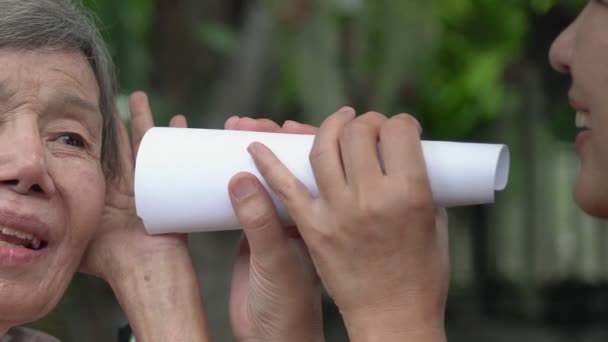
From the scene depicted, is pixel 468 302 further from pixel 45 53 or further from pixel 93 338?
pixel 45 53

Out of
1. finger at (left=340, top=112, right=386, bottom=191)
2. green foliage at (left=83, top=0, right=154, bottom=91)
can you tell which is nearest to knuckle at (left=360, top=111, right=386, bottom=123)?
finger at (left=340, top=112, right=386, bottom=191)

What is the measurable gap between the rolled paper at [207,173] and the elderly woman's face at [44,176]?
6.2 inches

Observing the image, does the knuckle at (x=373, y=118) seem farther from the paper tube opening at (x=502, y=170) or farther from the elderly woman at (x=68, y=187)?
the elderly woman at (x=68, y=187)

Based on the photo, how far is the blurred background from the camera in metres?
3.84

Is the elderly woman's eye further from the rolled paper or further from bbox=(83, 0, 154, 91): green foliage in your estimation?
bbox=(83, 0, 154, 91): green foliage

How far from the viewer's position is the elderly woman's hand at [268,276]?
1384 millimetres

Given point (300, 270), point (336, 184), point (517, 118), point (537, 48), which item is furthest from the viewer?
point (517, 118)

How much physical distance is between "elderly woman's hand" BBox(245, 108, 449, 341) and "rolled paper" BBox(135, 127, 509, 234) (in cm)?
6

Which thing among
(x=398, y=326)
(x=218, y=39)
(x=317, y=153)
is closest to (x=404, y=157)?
(x=317, y=153)

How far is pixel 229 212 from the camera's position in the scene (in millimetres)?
1426

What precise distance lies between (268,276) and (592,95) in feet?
2.06

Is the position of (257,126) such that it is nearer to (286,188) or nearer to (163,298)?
(286,188)

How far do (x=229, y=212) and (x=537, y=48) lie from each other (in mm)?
4531

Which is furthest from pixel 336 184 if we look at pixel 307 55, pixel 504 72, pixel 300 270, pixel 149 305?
pixel 504 72
